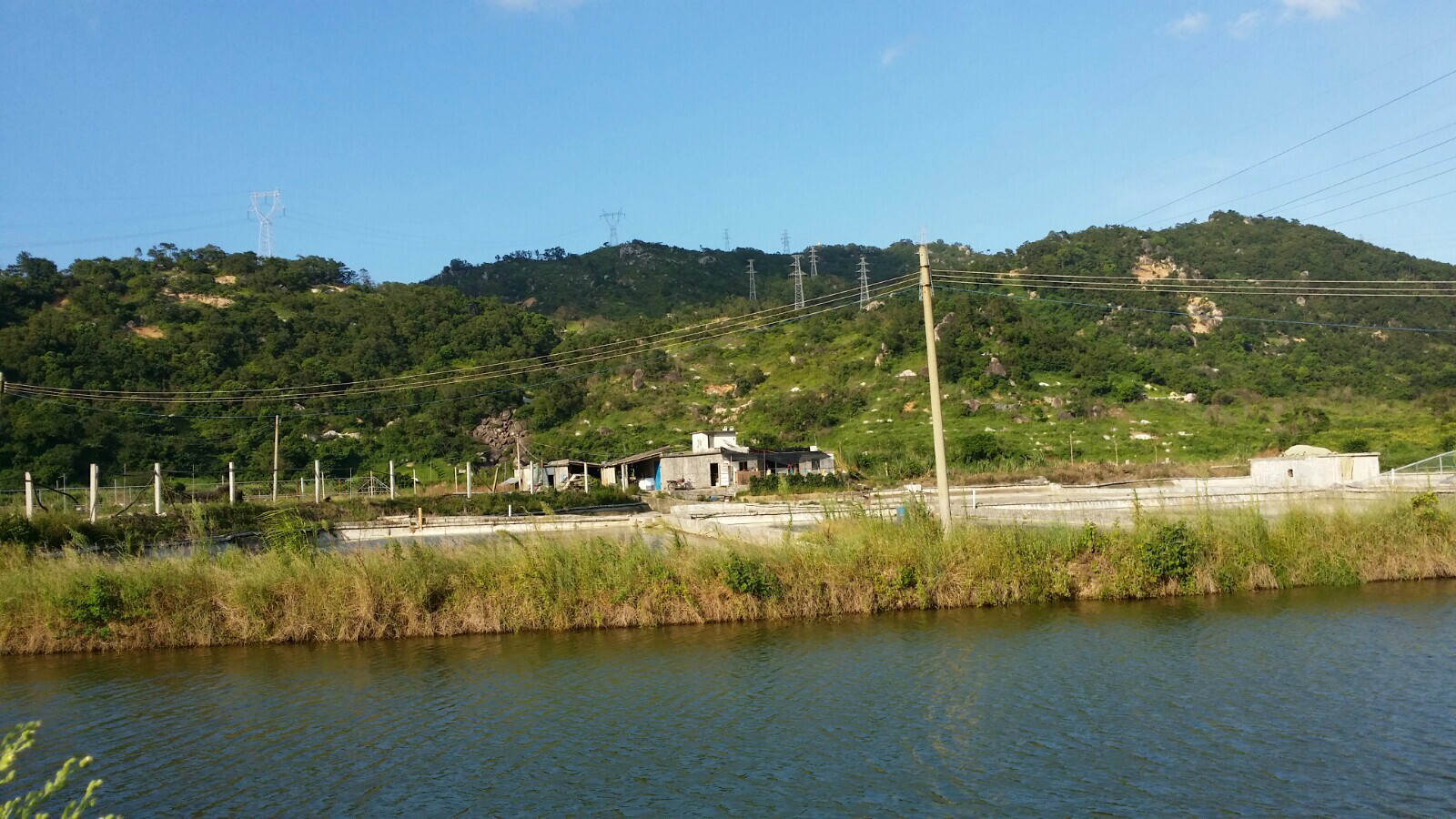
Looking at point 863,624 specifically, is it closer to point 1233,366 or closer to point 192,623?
point 192,623

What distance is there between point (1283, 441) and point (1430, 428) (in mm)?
7227

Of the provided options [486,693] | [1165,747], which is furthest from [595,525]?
[1165,747]

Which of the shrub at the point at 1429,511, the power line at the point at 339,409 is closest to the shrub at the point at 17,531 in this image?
the shrub at the point at 1429,511

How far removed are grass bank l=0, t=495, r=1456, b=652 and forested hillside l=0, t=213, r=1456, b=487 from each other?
35.4 m

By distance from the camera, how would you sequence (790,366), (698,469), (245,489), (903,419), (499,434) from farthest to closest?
(790,366) → (499,434) → (903,419) → (698,469) → (245,489)

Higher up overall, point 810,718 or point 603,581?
point 603,581

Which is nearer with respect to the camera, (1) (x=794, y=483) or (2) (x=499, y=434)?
(1) (x=794, y=483)

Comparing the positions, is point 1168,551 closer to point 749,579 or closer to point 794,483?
point 749,579

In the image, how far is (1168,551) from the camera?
19.5 metres

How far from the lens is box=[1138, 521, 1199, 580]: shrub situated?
19.4m

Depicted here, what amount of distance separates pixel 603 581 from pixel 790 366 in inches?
2820

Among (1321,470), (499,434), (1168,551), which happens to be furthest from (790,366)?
(1168,551)

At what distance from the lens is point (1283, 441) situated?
198ft

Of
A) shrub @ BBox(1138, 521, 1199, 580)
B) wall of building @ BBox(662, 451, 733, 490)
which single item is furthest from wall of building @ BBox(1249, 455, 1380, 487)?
wall of building @ BBox(662, 451, 733, 490)
